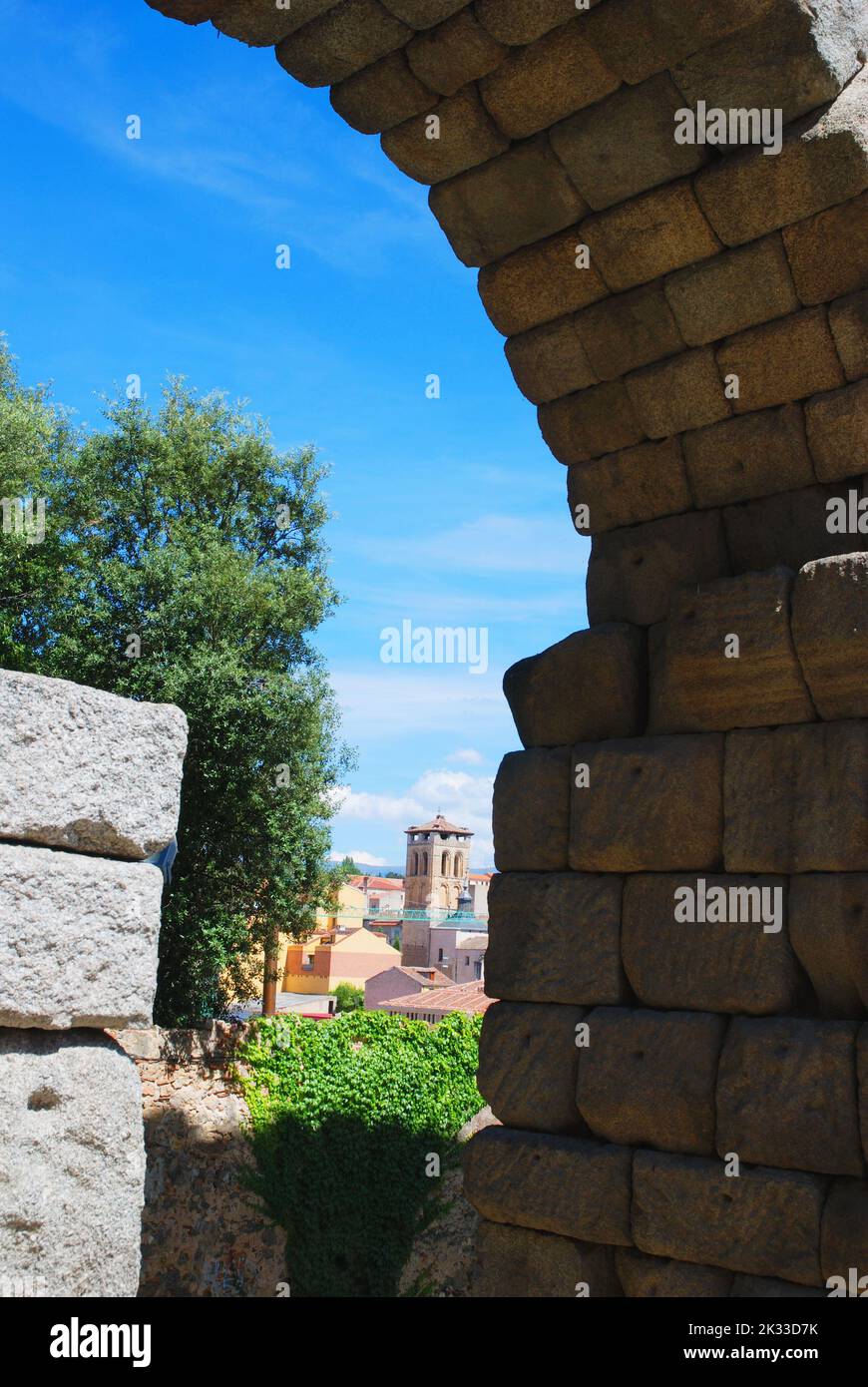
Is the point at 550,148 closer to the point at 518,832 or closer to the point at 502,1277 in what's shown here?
the point at 518,832

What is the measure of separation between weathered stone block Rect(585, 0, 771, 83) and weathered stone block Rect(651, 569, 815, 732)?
187cm

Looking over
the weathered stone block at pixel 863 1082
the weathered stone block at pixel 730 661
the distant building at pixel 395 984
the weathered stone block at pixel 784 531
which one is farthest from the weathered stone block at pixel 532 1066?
the distant building at pixel 395 984

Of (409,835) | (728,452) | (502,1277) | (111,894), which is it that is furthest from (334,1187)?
(409,835)

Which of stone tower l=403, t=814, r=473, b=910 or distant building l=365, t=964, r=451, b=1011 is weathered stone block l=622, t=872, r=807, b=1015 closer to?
distant building l=365, t=964, r=451, b=1011

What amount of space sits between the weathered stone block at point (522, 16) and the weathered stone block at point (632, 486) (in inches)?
61.7

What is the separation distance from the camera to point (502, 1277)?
446 cm

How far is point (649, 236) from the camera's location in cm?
457

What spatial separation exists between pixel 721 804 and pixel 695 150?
94.1 inches

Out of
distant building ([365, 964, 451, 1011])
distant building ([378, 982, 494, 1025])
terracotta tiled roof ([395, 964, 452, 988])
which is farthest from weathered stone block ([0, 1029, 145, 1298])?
distant building ([365, 964, 451, 1011])

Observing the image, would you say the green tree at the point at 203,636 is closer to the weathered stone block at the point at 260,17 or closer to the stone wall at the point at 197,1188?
the stone wall at the point at 197,1188

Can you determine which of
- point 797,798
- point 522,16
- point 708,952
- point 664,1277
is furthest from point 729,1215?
point 522,16

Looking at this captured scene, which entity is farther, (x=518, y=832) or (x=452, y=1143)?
(x=452, y=1143)

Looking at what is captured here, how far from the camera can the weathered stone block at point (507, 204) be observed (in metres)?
4.67

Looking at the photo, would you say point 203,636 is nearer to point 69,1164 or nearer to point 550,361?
point 550,361
